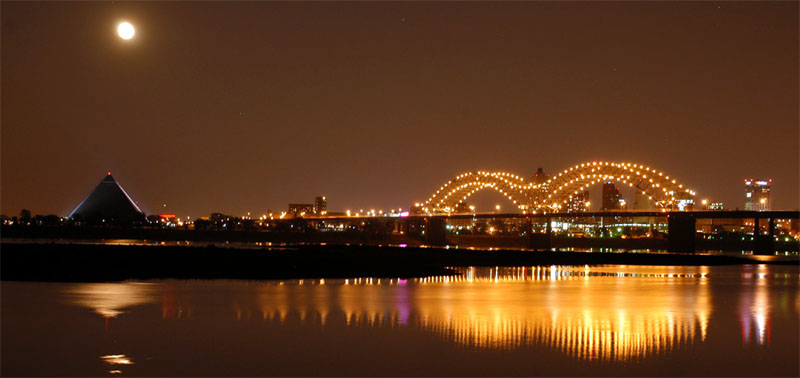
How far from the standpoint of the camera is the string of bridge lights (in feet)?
314

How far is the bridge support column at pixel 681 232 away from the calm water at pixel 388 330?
147ft

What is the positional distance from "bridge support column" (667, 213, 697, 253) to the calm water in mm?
44940

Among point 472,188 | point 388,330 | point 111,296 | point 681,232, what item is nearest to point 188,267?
point 111,296

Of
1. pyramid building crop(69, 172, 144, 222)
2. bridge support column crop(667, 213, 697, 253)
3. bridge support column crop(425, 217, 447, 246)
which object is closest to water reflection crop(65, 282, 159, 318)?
bridge support column crop(667, 213, 697, 253)

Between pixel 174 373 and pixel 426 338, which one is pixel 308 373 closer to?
pixel 174 373

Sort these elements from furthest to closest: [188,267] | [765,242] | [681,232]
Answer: [765,242] < [681,232] < [188,267]

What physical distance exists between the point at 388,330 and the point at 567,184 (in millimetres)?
90766

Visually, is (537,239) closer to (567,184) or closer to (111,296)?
(567,184)

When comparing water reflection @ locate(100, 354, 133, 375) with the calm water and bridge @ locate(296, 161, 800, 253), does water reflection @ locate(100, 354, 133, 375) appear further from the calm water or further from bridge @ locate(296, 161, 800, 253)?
bridge @ locate(296, 161, 800, 253)

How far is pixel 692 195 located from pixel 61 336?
263 feet

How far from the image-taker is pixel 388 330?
66.8ft

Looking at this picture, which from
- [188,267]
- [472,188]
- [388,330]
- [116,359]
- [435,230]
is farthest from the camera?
[472,188]

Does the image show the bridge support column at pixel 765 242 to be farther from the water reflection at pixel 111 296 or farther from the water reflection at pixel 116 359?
the water reflection at pixel 116 359

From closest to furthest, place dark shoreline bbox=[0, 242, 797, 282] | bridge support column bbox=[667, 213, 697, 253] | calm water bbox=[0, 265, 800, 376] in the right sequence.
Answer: calm water bbox=[0, 265, 800, 376] → dark shoreline bbox=[0, 242, 797, 282] → bridge support column bbox=[667, 213, 697, 253]
